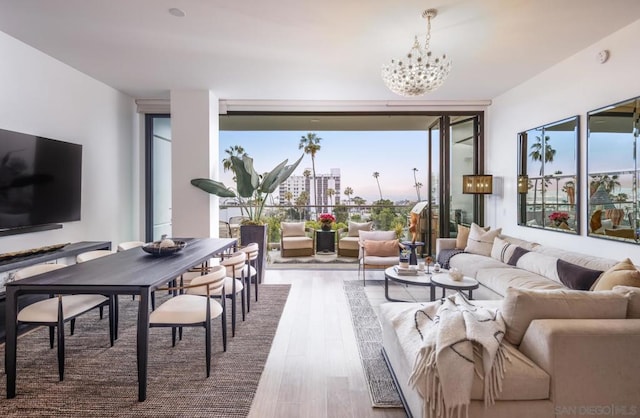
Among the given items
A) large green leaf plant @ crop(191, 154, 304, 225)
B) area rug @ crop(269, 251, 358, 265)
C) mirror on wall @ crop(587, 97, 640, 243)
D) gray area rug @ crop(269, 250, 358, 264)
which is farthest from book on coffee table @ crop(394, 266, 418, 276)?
gray area rug @ crop(269, 250, 358, 264)

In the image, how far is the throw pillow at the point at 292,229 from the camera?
24.5ft

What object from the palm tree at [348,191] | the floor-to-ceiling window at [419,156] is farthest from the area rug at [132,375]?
the palm tree at [348,191]

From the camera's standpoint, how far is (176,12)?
10.0ft

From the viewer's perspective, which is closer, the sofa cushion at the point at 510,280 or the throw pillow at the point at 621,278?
the throw pillow at the point at 621,278

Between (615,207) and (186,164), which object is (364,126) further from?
(615,207)

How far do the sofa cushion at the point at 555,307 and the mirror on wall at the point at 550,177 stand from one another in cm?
249

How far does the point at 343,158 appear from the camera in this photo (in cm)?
928

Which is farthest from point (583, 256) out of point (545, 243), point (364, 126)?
point (364, 126)

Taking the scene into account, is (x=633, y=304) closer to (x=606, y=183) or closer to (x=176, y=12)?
(x=606, y=183)

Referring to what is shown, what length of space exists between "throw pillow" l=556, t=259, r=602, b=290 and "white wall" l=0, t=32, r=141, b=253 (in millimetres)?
5661

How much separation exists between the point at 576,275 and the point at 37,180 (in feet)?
18.7

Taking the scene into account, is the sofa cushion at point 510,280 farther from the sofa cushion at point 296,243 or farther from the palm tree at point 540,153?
the sofa cushion at point 296,243

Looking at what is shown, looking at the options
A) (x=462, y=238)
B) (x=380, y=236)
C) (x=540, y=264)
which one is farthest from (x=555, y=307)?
(x=380, y=236)

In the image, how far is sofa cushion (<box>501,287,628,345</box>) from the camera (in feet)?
5.95
